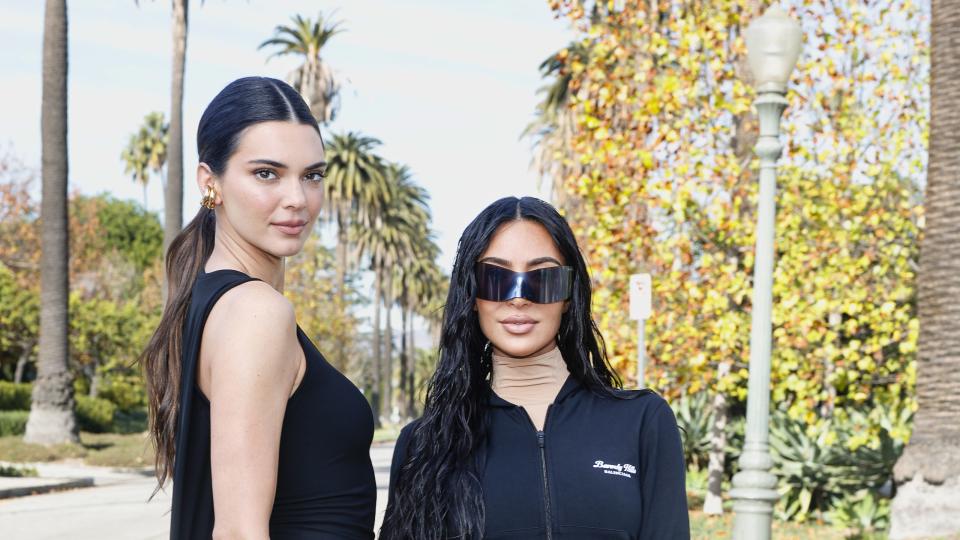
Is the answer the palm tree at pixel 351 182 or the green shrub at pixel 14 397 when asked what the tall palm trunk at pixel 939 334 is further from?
the palm tree at pixel 351 182

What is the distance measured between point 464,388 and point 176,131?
2716 cm

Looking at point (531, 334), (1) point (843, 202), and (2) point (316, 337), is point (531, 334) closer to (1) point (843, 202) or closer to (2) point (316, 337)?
(1) point (843, 202)

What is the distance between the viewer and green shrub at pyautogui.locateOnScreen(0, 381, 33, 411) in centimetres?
3841

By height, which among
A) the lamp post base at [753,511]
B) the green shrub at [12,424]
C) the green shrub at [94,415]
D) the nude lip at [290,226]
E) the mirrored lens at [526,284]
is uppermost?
the nude lip at [290,226]

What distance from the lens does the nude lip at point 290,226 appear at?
9.68ft

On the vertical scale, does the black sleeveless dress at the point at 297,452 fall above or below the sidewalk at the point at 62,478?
above

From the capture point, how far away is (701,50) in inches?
605

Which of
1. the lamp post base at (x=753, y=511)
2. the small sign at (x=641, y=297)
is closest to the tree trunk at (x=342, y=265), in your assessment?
the small sign at (x=641, y=297)

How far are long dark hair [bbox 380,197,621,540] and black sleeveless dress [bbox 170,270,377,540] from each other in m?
0.22

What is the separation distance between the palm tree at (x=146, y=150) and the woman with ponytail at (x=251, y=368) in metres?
80.2

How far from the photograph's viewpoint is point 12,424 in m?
32.0

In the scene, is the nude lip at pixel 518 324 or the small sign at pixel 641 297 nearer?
the nude lip at pixel 518 324

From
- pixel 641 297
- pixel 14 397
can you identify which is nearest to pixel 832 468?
pixel 641 297

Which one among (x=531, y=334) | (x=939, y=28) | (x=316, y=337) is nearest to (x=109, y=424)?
(x=316, y=337)
